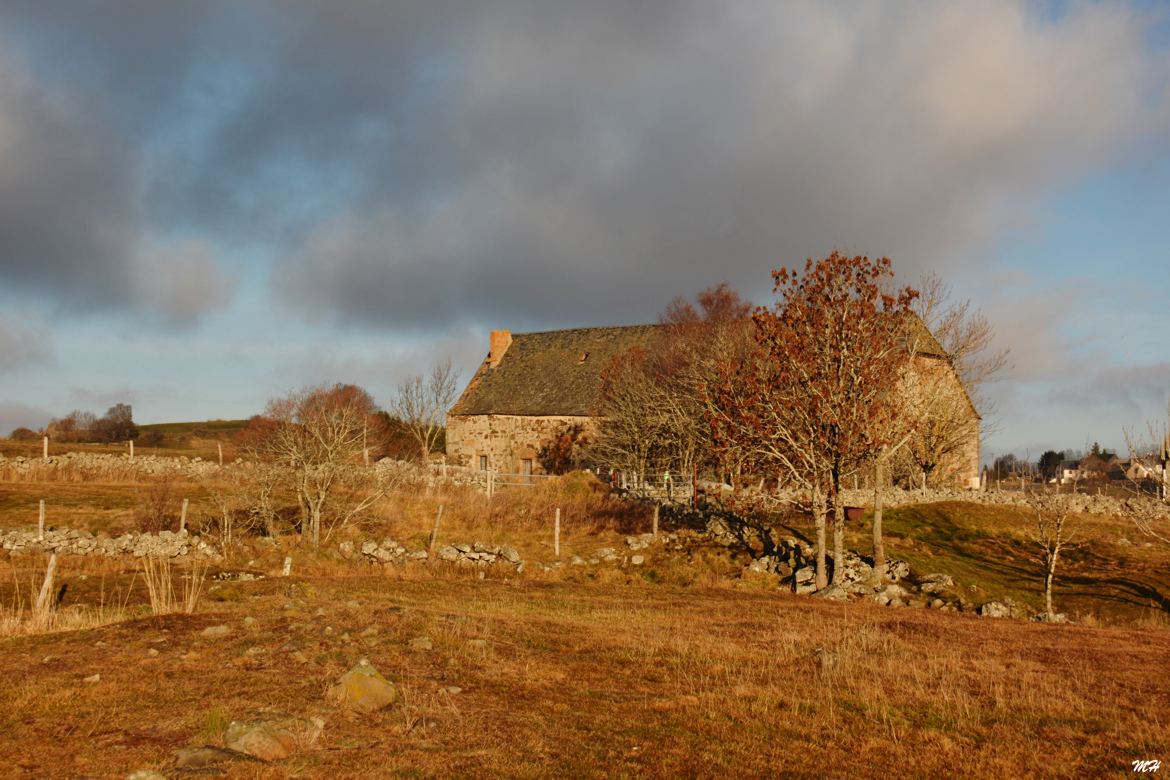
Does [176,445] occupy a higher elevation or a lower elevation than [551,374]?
lower

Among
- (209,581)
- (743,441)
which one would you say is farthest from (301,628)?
(743,441)

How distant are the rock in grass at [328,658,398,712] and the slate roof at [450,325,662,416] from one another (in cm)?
3857

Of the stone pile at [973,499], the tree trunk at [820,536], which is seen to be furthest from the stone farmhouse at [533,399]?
the tree trunk at [820,536]

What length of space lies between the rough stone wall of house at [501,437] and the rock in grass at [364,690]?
3871cm

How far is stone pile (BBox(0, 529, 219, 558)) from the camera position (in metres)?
24.4

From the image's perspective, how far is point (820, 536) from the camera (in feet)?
74.1

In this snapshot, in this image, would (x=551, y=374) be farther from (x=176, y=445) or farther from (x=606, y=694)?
(x=606, y=694)

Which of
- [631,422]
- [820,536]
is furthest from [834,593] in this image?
[631,422]

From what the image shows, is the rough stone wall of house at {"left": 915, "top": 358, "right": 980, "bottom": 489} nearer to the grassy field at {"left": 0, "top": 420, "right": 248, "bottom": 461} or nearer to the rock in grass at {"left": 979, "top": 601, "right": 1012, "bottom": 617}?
the rock in grass at {"left": 979, "top": 601, "right": 1012, "bottom": 617}

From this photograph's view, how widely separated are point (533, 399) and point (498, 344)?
930 cm

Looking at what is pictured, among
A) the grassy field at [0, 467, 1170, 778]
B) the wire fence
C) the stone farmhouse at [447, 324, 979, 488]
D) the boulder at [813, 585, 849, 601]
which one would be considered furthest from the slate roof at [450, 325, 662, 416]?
the grassy field at [0, 467, 1170, 778]

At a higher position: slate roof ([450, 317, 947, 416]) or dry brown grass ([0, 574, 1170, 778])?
slate roof ([450, 317, 947, 416])

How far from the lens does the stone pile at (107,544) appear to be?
2442 cm

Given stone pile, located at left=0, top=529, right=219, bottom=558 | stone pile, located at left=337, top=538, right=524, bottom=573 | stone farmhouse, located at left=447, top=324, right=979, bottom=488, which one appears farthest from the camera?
stone farmhouse, located at left=447, top=324, right=979, bottom=488
